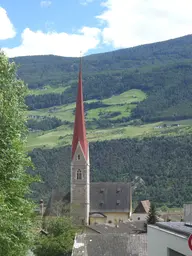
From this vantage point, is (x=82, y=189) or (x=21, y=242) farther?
(x=82, y=189)

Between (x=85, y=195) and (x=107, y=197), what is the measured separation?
229 inches

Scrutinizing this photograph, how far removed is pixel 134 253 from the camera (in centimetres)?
3023


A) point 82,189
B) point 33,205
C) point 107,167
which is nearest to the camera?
point 33,205

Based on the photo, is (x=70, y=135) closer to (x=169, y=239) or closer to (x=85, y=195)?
(x=85, y=195)

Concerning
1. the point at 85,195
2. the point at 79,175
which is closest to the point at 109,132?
the point at 85,195

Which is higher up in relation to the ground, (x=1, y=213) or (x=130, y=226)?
(x=1, y=213)

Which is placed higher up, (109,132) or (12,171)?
(109,132)

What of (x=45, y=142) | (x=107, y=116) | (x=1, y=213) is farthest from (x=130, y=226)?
(x=107, y=116)

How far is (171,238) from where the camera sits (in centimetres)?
1345

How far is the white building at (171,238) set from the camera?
12.8 meters

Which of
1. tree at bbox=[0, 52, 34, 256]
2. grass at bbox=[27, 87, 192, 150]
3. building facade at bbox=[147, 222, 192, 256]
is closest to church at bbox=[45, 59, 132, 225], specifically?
tree at bbox=[0, 52, 34, 256]

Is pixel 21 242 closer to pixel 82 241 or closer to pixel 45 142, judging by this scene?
pixel 82 241

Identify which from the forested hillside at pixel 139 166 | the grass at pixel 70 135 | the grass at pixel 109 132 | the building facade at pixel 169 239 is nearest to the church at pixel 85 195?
the forested hillside at pixel 139 166

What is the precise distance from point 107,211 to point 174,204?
24981 mm
